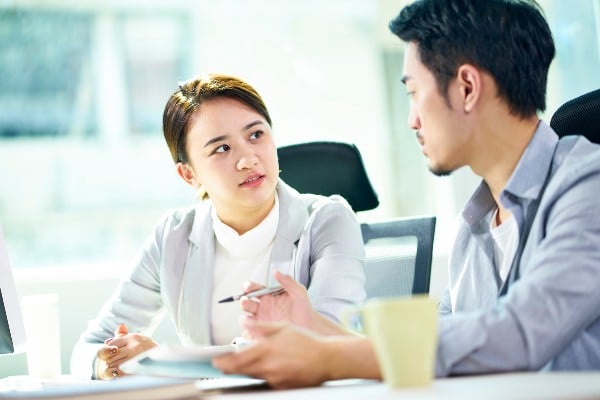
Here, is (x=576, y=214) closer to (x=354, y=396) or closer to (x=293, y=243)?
(x=354, y=396)

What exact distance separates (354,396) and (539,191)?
0.55m

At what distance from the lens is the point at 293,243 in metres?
2.13

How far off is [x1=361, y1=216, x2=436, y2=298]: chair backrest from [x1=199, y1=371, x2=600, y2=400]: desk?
44.3 inches

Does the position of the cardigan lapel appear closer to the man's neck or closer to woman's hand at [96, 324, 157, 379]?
woman's hand at [96, 324, 157, 379]

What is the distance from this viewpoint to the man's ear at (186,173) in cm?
235

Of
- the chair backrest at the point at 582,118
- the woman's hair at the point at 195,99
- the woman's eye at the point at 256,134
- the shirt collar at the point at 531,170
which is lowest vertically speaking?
the shirt collar at the point at 531,170

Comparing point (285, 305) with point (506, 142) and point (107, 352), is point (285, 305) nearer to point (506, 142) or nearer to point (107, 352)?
point (506, 142)

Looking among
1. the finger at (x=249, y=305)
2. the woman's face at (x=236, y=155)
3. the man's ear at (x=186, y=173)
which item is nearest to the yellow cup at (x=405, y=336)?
the finger at (x=249, y=305)

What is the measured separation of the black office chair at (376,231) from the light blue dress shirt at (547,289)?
0.85 m

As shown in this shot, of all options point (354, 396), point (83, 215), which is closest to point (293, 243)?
point (354, 396)

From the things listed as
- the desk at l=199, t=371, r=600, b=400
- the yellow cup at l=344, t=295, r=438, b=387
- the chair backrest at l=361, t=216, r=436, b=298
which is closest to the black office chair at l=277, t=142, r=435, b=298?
the chair backrest at l=361, t=216, r=436, b=298

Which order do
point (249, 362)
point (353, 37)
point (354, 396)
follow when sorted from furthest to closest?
point (353, 37), point (249, 362), point (354, 396)

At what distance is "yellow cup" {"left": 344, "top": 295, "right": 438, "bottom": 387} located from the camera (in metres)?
0.88

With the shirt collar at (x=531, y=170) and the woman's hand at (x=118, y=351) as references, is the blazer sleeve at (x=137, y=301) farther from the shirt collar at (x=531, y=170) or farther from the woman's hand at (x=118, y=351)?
the shirt collar at (x=531, y=170)
